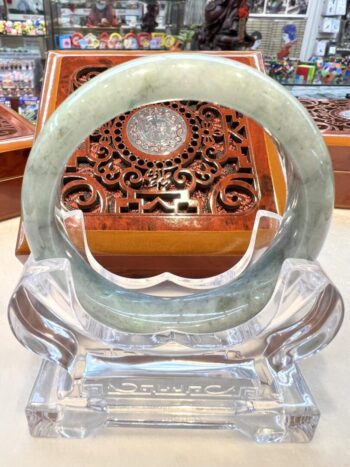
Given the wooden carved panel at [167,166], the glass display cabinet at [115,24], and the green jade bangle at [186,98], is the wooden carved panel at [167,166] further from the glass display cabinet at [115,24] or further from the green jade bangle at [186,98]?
the glass display cabinet at [115,24]

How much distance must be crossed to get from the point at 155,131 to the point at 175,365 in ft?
1.57

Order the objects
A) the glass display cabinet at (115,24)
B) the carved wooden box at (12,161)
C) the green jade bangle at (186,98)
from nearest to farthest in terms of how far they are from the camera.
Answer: the green jade bangle at (186,98) < the carved wooden box at (12,161) < the glass display cabinet at (115,24)

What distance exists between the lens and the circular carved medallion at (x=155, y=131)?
2.76 feet

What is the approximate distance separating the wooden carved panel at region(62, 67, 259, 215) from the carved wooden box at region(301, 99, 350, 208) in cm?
26

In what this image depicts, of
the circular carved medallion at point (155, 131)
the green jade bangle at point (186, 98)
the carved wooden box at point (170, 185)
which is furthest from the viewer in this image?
the circular carved medallion at point (155, 131)

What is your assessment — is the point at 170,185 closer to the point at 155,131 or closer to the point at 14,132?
the point at 155,131

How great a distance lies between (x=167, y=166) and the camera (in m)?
0.83

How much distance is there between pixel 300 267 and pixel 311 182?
99mm

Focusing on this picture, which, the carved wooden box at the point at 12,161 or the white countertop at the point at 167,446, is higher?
the carved wooden box at the point at 12,161

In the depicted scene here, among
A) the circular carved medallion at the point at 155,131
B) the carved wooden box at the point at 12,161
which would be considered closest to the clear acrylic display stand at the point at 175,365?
the circular carved medallion at the point at 155,131

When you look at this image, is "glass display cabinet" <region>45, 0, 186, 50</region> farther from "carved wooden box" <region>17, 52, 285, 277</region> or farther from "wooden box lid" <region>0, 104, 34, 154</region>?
"carved wooden box" <region>17, 52, 285, 277</region>

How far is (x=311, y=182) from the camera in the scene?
1.56 ft

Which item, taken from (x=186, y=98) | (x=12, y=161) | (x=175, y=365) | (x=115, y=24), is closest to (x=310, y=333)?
(x=175, y=365)

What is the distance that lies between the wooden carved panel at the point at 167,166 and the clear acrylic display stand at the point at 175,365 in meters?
0.28
